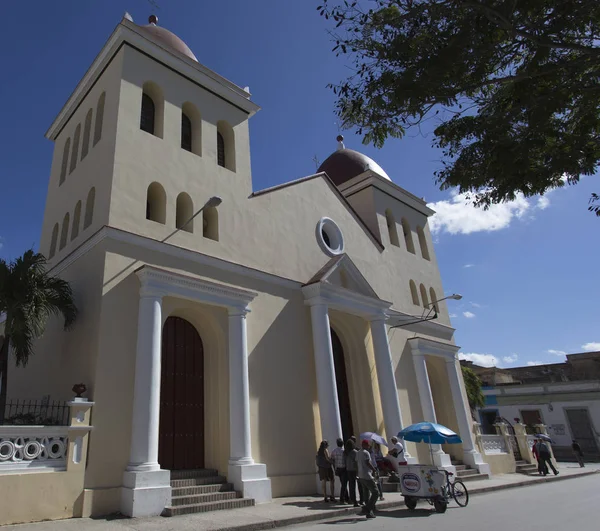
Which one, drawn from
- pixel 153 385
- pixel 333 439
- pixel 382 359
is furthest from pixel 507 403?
pixel 153 385

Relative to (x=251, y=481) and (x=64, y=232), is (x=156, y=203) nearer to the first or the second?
(x=64, y=232)

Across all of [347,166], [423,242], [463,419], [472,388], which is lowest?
[463,419]

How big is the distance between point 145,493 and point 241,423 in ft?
9.31

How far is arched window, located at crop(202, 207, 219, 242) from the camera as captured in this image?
1322 centimetres

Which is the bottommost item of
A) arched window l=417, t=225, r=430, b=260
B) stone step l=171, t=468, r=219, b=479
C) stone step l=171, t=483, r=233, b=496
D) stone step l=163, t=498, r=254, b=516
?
stone step l=163, t=498, r=254, b=516

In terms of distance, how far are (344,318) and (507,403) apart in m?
25.7

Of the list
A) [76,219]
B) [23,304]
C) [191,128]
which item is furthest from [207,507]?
[191,128]

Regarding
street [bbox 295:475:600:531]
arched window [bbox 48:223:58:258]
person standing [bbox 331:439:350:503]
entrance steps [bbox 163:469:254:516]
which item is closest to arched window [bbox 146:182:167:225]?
arched window [bbox 48:223:58:258]

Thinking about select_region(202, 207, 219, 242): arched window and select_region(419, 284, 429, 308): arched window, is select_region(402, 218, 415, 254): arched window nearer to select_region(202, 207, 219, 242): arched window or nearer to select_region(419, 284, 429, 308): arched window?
select_region(419, 284, 429, 308): arched window

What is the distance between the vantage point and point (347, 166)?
2231cm

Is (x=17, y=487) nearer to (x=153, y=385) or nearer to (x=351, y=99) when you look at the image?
(x=153, y=385)

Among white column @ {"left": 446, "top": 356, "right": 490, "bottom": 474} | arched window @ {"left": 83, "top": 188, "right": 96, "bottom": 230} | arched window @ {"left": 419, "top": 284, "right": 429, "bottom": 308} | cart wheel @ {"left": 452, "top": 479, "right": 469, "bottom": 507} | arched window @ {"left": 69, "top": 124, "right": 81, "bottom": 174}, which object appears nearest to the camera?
cart wheel @ {"left": 452, "top": 479, "right": 469, "bottom": 507}

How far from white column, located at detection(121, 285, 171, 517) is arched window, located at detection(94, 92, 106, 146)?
536 cm

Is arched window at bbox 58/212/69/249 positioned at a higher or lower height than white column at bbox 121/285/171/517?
higher
